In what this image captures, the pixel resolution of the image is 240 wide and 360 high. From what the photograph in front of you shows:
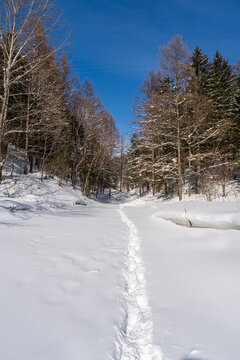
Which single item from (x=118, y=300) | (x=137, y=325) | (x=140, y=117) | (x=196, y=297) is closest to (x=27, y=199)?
(x=118, y=300)

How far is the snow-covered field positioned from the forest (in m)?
6.21

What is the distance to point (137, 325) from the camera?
1.65 meters

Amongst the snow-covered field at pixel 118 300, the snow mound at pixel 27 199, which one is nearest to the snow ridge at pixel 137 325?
the snow-covered field at pixel 118 300

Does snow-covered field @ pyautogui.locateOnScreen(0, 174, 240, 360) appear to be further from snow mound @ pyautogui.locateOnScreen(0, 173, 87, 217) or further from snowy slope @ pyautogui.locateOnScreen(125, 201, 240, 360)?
snow mound @ pyautogui.locateOnScreen(0, 173, 87, 217)

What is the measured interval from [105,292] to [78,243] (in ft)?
5.70

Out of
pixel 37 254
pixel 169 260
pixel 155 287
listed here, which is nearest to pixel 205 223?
pixel 169 260

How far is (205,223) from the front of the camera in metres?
4.41

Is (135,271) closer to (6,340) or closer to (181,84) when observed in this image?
(6,340)

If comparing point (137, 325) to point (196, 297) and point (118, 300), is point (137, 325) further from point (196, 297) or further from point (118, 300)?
point (196, 297)

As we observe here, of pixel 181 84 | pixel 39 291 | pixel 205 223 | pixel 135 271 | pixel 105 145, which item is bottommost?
pixel 135 271

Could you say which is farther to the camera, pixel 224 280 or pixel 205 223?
pixel 205 223

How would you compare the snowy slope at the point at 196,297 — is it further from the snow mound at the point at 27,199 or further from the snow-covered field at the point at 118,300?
the snow mound at the point at 27,199

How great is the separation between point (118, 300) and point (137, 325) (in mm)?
338

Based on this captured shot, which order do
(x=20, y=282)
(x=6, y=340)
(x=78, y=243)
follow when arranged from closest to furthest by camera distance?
(x=6, y=340) < (x=20, y=282) < (x=78, y=243)
